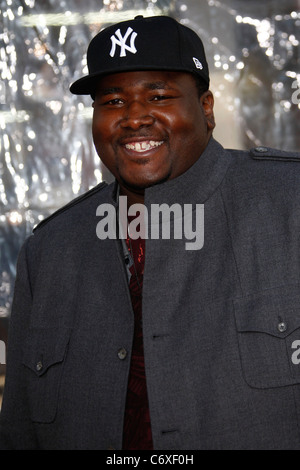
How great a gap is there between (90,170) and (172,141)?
3.92ft

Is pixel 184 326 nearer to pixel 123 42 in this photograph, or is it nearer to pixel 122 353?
pixel 122 353

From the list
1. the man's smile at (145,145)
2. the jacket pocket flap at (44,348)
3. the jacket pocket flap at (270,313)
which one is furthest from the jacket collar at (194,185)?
the jacket pocket flap at (44,348)

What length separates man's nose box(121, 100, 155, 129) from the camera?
192cm

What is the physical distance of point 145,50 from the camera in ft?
6.32

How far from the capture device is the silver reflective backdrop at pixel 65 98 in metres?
2.97

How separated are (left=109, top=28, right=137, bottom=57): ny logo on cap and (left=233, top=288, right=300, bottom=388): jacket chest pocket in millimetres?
723

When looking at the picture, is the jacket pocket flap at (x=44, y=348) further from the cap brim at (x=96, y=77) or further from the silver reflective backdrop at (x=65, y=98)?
the silver reflective backdrop at (x=65, y=98)

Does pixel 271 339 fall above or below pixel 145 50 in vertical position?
below

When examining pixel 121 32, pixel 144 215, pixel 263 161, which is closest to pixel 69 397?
pixel 144 215

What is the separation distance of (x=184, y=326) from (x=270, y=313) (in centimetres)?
22

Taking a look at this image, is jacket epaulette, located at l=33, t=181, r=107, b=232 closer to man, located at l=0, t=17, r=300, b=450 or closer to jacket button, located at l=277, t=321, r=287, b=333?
man, located at l=0, t=17, r=300, b=450

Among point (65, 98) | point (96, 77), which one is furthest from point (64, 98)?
point (96, 77)

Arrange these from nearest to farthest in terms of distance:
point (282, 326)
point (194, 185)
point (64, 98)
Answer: point (282, 326)
point (194, 185)
point (64, 98)

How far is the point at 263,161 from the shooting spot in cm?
205
